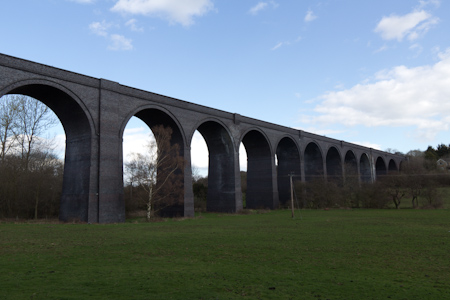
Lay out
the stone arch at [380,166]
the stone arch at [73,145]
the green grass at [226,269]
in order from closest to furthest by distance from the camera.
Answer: the green grass at [226,269] < the stone arch at [73,145] < the stone arch at [380,166]

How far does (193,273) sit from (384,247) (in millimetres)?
7727

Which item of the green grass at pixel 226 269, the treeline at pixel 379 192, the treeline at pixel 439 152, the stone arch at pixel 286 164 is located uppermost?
the treeline at pixel 439 152

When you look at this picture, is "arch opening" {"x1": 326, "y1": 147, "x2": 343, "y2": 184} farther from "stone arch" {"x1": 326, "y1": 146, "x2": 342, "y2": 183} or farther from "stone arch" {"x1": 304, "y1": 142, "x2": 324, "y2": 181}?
"stone arch" {"x1": 304, "y1": 142, "x2": 324, "y2": 181}

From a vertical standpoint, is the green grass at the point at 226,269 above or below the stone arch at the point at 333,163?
below

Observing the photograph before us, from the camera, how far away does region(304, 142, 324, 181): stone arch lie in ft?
177

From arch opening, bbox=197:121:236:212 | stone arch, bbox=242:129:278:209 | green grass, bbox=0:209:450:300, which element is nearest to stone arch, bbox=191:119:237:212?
arch opening, bbox=197:121:236:212

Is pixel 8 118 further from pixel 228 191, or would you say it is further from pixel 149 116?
pixel 228 191

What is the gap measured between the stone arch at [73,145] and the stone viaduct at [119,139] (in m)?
0.07

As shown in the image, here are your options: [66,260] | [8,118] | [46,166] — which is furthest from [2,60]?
[66,260]

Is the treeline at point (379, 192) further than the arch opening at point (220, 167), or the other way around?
the treeline at point (379, 192)

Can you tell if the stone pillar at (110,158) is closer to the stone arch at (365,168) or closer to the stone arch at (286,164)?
the stone arch at (286,164)

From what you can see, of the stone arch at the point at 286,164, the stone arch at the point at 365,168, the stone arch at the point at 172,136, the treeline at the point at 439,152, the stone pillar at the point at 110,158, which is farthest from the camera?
the treeline at the point at 439,152

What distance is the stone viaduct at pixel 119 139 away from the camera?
24.3 m

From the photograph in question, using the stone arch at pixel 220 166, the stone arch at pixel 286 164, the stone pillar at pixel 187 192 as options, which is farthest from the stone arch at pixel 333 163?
the stone pillar at pixel 187 192
